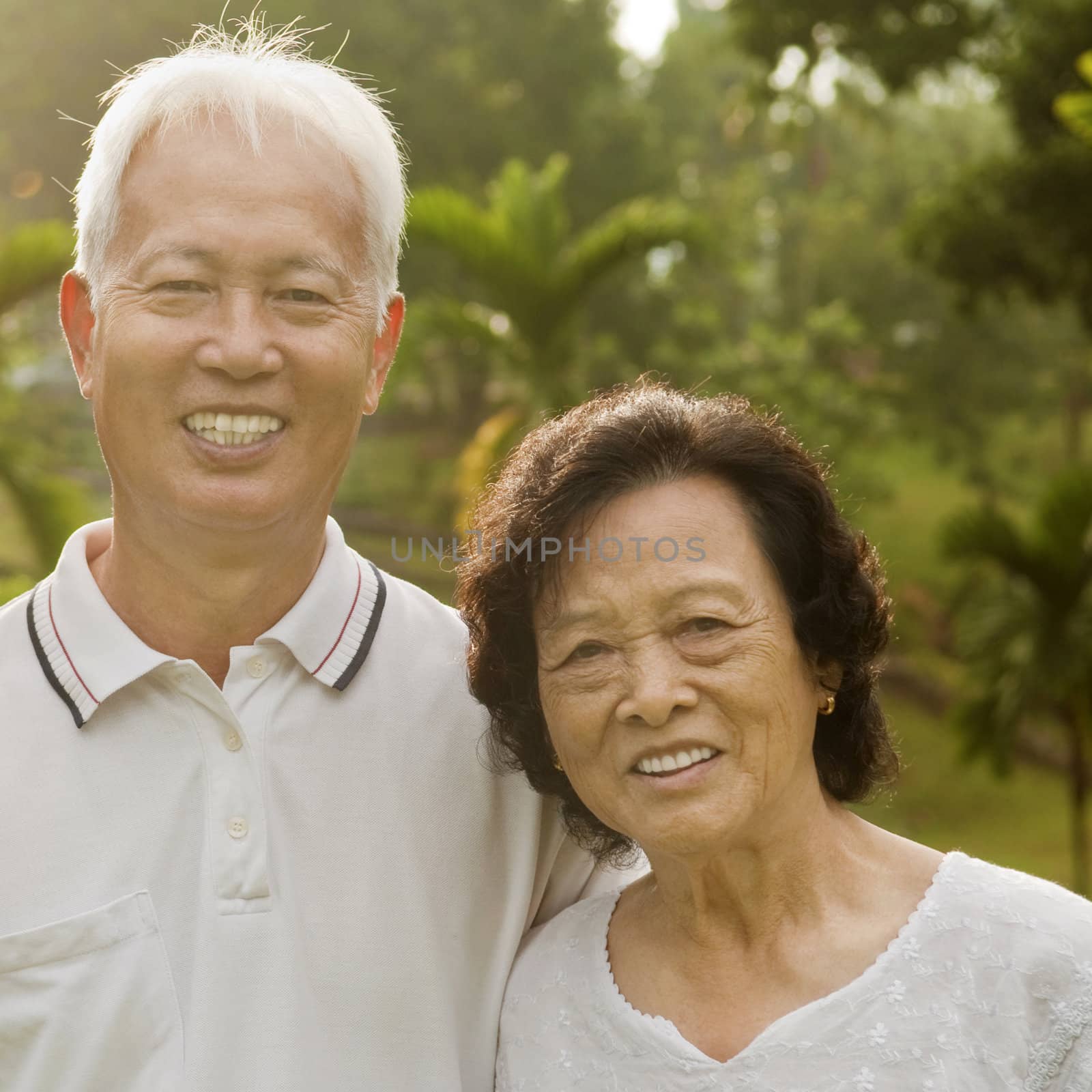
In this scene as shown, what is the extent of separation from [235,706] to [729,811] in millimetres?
859

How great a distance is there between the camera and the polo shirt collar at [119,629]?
7.48 ft

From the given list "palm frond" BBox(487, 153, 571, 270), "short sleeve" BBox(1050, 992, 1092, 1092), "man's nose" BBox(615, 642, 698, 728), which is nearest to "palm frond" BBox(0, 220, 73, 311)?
"palm frond" BBox(487, 153, 571, 270)

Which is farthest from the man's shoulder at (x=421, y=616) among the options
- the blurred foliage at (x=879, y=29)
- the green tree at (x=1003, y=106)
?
the blurred foliage at (x=879, y=29)

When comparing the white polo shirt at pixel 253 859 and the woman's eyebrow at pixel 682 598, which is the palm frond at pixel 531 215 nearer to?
the white polo shirt at pixel 253 859

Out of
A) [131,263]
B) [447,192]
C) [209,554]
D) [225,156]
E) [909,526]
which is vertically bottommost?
[209,554]

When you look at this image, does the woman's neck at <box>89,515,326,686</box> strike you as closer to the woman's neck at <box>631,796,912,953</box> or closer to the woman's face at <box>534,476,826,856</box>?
the woman's face at <box>534,476,826,856</box>

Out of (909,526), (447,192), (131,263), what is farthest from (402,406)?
(131,263)

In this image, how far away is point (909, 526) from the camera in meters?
23.0

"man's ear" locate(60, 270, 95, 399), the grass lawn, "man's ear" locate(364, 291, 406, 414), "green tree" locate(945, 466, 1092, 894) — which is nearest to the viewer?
"man's ear" locate(60, 270, 95, 399)

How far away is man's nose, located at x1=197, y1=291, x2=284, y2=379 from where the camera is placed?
229 centimetres

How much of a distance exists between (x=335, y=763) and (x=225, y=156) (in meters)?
1.06

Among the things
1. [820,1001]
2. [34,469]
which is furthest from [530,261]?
[820,1001]

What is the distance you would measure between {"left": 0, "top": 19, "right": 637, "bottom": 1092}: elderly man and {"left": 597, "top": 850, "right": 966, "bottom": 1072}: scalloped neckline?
0.35m

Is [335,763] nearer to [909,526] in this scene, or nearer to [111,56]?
[111,56]
